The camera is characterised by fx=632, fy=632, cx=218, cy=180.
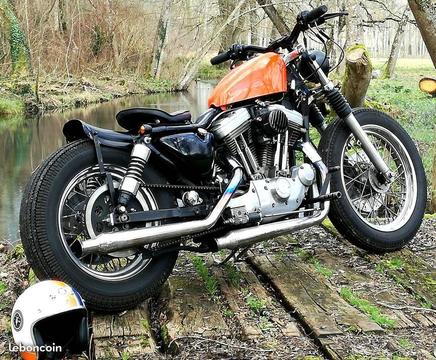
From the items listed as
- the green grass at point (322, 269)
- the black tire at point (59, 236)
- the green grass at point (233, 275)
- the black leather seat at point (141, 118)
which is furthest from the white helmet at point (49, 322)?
the green grass at point (322, 269)

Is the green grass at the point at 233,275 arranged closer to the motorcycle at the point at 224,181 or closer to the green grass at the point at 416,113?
the motorcycle at the point at 224,181

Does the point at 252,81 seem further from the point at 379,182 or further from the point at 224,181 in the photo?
the point at 379,182

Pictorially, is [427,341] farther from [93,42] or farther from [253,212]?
[93,42]

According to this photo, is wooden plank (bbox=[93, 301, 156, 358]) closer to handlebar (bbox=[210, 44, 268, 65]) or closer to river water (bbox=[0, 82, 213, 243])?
handlebar (bbox=[210, 44, 268, 65])

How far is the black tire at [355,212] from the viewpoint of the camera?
156 inches

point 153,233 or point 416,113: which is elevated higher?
point 153,233

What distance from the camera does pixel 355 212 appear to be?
4008 millimetres

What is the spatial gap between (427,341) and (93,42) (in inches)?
1096

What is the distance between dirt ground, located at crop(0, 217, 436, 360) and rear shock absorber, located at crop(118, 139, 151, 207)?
597mm

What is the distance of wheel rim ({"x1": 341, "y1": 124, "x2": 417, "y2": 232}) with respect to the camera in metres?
4.25

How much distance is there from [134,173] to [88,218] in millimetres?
312

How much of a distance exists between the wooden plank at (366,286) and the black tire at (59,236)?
1.20 metres

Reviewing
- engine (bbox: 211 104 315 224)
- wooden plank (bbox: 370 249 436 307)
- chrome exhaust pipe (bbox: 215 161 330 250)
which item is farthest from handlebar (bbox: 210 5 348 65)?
wooden plank (bbox: 370 249 436 307)

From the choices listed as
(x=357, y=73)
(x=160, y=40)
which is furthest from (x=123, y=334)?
(x=160, y=40)
